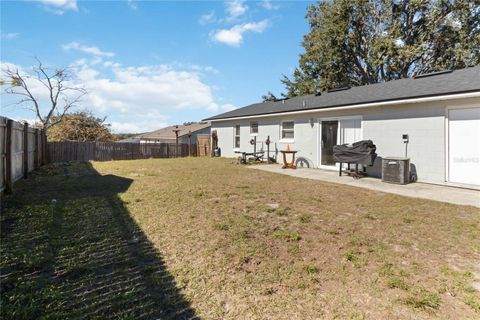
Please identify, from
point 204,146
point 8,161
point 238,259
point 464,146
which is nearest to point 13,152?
point 8,161

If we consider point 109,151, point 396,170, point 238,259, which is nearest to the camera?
point 238,259

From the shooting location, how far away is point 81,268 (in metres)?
2.82

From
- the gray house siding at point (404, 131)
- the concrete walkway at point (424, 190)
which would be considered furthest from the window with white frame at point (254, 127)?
the concrete walkway at point (424, 190)

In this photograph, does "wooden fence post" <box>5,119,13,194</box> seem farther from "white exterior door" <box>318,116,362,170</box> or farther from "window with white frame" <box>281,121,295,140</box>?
"window with white frame" <box>281,121,295,140</box>

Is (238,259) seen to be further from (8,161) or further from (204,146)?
(204,146)

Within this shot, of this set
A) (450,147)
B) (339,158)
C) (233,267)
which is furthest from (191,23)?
(233,267)

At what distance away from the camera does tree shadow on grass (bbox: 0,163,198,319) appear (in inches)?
85.0

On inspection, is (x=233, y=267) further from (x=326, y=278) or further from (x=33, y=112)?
(x=33, y=112)

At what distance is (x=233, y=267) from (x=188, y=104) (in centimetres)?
3055

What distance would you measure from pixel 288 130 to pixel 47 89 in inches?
894

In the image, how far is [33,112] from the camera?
75.5ft

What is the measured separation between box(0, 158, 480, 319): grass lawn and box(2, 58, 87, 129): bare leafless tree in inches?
871

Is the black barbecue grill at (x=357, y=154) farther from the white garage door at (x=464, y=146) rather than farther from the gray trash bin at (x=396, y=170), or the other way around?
the white garage door at (x=464, y=146)

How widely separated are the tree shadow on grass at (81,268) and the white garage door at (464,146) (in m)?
8.47
